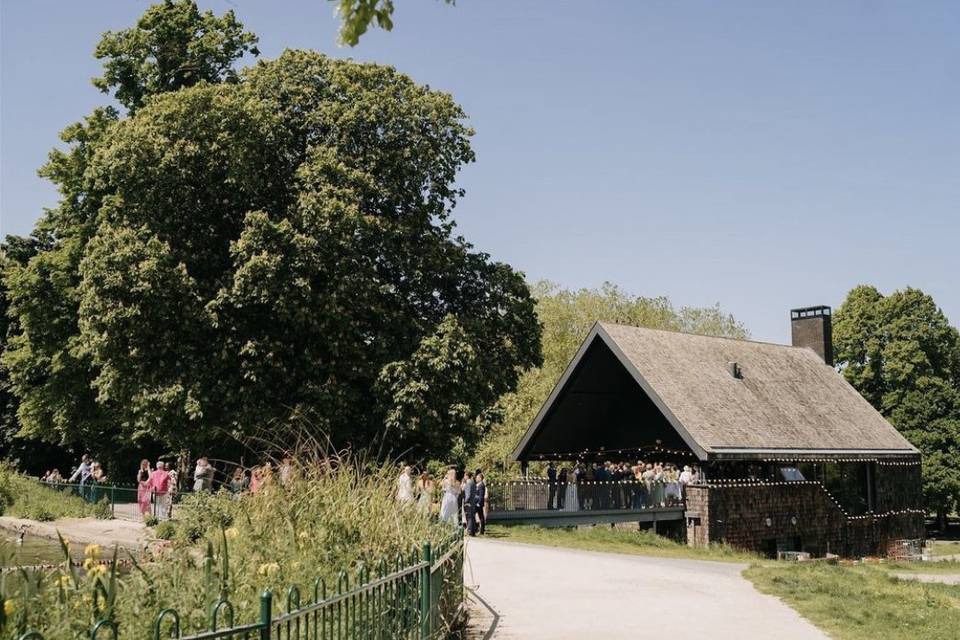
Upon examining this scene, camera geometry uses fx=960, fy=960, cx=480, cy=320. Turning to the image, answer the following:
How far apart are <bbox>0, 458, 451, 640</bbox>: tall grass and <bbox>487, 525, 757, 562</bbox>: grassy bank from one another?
12.1 meters

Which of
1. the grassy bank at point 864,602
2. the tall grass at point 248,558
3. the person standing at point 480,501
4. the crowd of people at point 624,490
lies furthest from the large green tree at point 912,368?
the tall grass at point 248,558

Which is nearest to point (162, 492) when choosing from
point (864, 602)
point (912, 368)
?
point (864, 602)

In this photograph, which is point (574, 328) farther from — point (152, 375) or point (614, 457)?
point (152, 375)

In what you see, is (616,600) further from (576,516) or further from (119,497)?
(119,497)

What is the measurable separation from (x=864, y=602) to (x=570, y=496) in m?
14.6

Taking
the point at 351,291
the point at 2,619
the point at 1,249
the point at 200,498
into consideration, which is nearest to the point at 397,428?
the point at 351,291

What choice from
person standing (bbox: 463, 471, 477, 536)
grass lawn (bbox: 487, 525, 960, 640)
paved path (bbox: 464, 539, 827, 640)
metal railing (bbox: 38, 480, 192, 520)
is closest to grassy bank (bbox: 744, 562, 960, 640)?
grass lawn (bbox: 487, 525, 960, 640)

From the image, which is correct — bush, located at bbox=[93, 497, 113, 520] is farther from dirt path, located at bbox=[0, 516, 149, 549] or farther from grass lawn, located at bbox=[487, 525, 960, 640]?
grass lawn, located at bbox=[487, 525, 960, 640]

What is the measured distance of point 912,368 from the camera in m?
53.1

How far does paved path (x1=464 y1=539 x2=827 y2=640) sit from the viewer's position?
1173 centimetres

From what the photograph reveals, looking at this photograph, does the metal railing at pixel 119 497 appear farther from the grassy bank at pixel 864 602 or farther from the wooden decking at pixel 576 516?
the grassy bank at pixel 864 602

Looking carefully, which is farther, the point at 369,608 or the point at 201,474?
the point at 201,474

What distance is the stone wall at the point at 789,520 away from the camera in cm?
2895

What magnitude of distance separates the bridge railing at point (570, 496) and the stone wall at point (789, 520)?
72.0 inches
